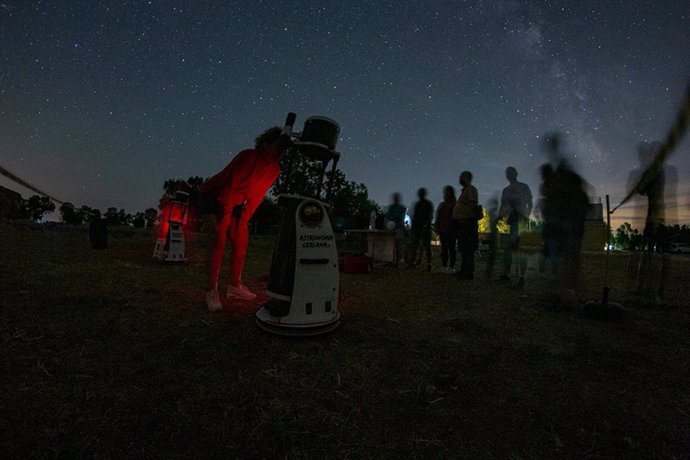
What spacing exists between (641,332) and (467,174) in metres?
4.46

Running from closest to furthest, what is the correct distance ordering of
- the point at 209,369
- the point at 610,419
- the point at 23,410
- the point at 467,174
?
the point at 23,410, the point at 610,419, the point at 209,369, the point at 467,174

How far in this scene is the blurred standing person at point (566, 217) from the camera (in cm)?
456

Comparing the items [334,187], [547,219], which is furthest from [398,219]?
[334,187]

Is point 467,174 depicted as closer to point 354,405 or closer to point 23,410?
point 354,405

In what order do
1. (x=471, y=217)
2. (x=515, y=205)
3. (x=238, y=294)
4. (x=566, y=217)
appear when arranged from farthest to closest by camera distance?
(x=471, y=217) → (x=515, y=205) → (x=566, y=217) → (x=238, y=294)

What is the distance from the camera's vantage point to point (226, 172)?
3.58 m

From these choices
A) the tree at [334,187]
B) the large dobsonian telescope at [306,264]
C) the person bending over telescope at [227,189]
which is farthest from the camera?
the tree at [334,187]

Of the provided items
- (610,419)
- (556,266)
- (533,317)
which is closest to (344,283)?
(533,317)

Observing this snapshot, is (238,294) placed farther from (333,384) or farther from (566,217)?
(566,217)

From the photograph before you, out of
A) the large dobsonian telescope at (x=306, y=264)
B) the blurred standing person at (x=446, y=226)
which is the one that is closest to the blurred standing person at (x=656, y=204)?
the blurred standing person at (x=446, y=226)

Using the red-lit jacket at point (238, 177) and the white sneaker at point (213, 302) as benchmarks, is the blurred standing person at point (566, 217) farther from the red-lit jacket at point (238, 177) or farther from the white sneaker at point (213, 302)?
the white sneaker at point (213, 302)

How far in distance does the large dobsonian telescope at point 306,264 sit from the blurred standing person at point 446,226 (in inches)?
221

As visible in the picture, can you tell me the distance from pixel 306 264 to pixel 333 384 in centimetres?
109

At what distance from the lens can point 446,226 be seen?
821 cm
